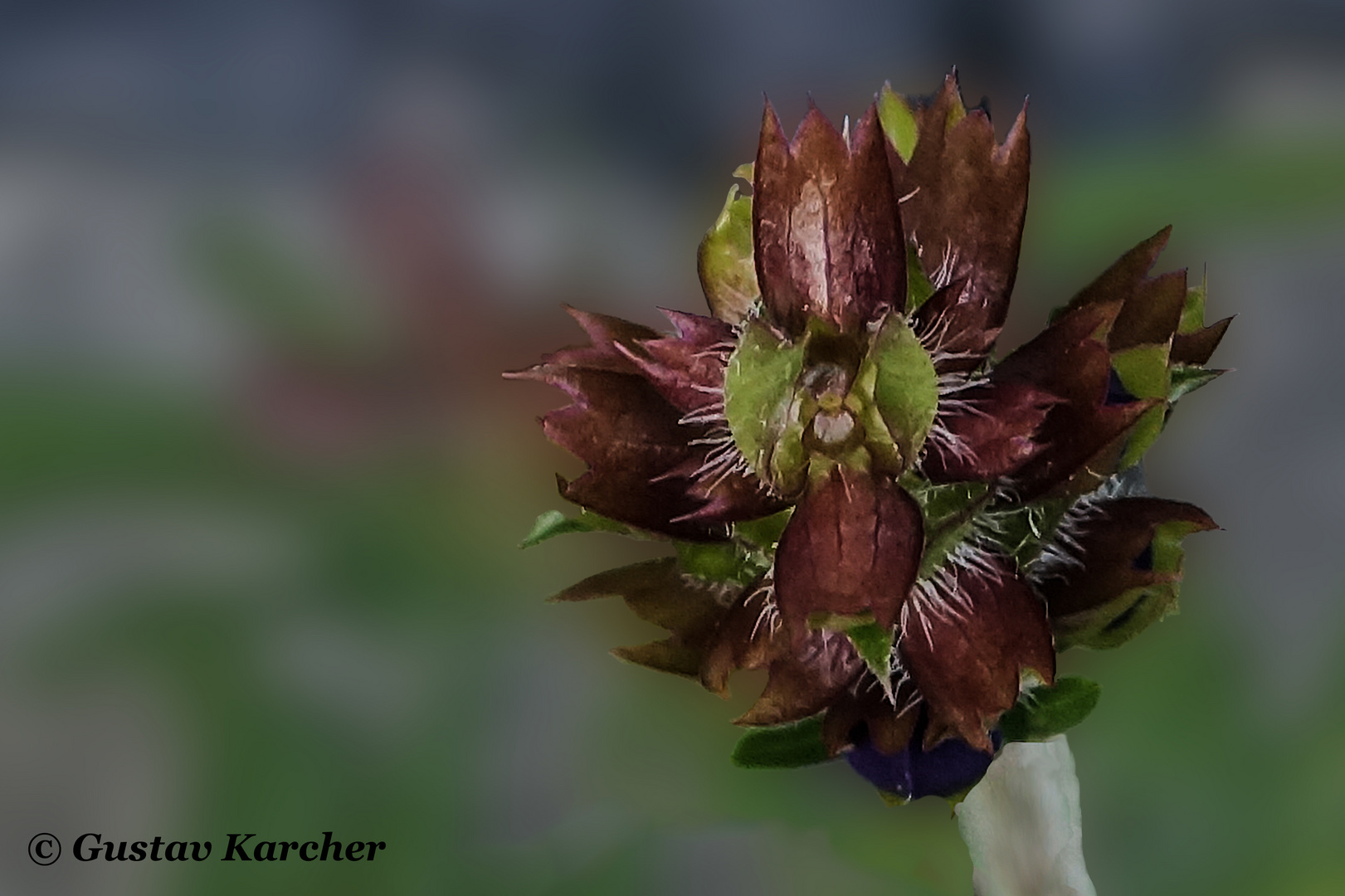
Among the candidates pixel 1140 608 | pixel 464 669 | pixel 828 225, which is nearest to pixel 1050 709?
pixel 1140 608

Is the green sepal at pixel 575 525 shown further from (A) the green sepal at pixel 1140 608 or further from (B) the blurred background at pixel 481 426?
(B) the blurred background at pixel 481 426

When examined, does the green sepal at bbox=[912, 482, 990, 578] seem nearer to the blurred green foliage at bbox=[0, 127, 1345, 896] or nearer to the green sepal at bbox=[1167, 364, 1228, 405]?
the green sepal at bbox=[1167, 364, 1228, 405]

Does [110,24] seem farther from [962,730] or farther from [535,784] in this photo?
[962,730]

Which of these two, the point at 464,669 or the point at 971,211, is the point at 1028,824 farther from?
the point at 464,669

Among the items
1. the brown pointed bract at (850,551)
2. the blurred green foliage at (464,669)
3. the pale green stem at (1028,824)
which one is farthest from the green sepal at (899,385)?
the blurred green foliage at (464,669)

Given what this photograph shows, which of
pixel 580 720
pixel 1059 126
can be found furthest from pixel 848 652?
pixel 1059 126

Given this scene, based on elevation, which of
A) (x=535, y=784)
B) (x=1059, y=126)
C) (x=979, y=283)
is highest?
(x=1059, y=126)
